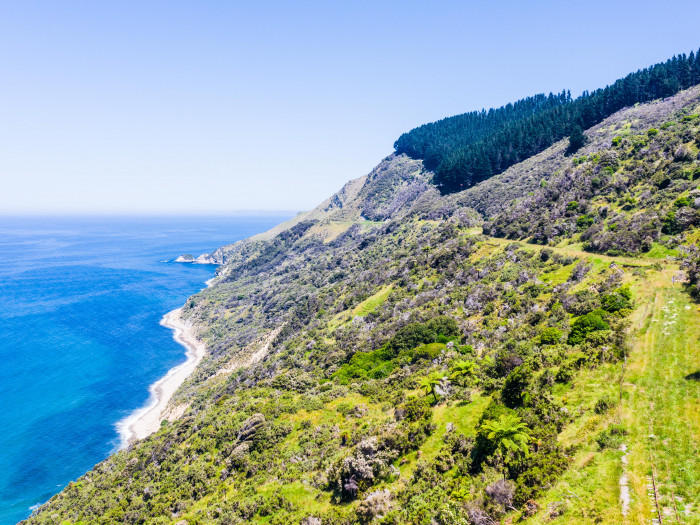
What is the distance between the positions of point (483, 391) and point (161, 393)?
74.4 metres

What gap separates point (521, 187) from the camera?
259 feet

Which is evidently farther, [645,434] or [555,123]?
[555,123]

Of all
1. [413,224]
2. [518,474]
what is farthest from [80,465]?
[413,224]

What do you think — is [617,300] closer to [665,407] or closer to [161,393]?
[665,407]

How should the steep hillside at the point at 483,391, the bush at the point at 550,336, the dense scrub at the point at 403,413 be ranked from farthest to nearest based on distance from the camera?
the bush at the point at 550,336 → the dense scrub at the point at 403,413 → the steep hillside at the point at 483,391

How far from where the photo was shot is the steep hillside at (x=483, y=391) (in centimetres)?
1623

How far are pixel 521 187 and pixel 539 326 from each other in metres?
57.1

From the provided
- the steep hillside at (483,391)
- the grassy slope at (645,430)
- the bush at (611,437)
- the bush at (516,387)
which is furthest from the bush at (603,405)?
the bush at (516,387)

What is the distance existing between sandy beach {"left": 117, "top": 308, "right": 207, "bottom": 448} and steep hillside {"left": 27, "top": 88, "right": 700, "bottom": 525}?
17.0 feet

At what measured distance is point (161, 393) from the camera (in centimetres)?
7669

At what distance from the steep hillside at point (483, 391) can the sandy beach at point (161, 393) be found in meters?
5.19

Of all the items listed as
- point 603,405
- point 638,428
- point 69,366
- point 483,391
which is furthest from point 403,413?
point 69,366

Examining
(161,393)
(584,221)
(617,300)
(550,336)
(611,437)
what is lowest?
(161,393)

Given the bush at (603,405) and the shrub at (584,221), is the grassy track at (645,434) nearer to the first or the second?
the bush at (603,405)
